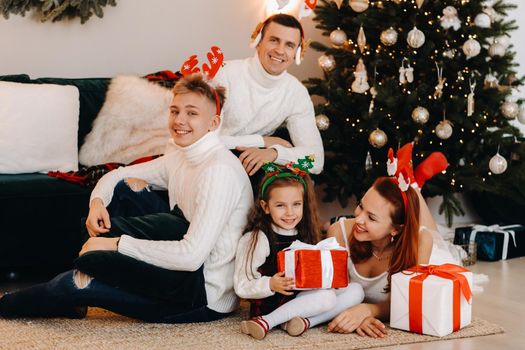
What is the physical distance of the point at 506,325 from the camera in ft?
9.20

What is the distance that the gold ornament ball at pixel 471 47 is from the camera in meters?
4.06

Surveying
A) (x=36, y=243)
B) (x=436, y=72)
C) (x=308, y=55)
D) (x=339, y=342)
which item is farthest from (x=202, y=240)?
(x=308, y=55)

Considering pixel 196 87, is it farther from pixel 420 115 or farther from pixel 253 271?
pixel 420 115

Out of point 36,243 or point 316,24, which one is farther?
point 316,24

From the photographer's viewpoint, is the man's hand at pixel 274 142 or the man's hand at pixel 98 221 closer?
the man's hand at pixel 98 221

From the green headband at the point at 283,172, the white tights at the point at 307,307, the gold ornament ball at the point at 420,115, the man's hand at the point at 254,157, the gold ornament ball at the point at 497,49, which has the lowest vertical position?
the white tights at the point at 307,307

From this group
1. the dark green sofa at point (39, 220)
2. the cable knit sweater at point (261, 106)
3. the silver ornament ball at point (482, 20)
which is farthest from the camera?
the silver ornament ball at point (482, 20)

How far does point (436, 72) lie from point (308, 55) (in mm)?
913

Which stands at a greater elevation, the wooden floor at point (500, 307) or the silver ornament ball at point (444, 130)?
the silver ornament ball at point (444, 130)

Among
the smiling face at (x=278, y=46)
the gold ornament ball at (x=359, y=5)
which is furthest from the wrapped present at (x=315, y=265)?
the gold ornament ball at (x=359, y=5)

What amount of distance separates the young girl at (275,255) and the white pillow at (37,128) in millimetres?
1253

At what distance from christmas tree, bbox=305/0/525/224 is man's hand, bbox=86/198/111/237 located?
1782mm

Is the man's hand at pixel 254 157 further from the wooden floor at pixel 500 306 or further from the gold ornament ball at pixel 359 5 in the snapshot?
the gold ornament ball at pixel 359 5

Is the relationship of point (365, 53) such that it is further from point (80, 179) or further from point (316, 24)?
point (80, 179)
